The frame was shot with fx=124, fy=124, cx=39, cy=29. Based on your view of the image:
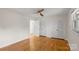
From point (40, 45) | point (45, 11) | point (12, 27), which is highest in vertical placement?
point (45, 11)

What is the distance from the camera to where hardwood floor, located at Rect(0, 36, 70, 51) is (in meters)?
1.39

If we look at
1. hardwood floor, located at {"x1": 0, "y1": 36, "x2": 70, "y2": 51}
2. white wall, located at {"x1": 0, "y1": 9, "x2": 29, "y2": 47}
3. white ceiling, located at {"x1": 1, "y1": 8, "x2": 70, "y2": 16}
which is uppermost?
white ceiling, located at {"x1": 1, "y1": 8, "x2": 70, "y2": 16}

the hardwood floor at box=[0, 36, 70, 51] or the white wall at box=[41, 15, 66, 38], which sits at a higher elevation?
the white wall at box=[41, 15, 66, 38]

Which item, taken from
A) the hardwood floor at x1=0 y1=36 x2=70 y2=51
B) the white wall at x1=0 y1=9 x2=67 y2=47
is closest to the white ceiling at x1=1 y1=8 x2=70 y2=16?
the white wall at x1=0 y1=9 x2=67 y2=47

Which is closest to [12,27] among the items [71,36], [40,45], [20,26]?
[20,26]

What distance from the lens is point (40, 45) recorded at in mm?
1388

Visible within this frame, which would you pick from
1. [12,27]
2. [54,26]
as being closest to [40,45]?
[54,26]

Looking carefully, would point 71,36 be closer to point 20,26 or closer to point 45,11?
point 45,11

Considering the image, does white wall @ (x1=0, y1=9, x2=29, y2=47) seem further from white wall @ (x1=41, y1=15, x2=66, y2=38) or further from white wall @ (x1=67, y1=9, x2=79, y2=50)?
white wall @ (x1=67, y1=9, x2=79, y2=50)

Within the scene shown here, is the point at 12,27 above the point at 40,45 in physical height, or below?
above

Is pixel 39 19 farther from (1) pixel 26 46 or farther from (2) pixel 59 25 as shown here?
(1) pixel 26 46

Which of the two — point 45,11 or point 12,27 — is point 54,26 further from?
point 12,27
